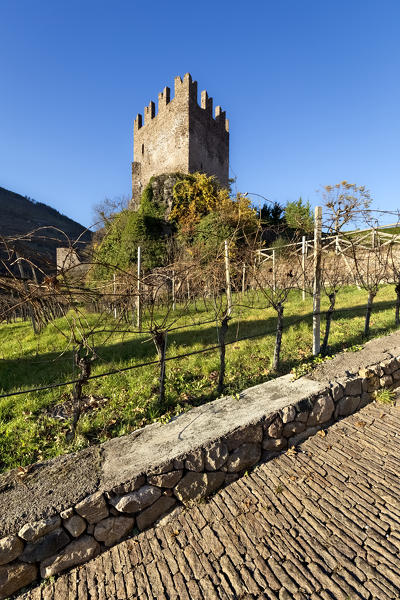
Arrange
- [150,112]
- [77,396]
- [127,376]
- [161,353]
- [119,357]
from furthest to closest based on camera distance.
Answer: [150,112]
[119,357]
[127,376]
[161,353]
[77,396]

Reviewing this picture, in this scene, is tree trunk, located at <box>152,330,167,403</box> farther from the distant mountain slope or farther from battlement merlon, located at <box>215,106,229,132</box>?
the distant mountain slope

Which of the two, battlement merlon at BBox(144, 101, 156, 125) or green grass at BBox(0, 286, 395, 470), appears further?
battlement merlon at BBox(144, 101, 156, 125)

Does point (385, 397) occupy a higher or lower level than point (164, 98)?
lower

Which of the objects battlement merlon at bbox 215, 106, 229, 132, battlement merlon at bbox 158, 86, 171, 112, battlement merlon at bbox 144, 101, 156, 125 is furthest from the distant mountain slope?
battlement merlon at bbox 215, 106, 229, 132

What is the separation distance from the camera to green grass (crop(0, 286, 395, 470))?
2.96 metres

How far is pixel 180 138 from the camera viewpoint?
22359 millimetres

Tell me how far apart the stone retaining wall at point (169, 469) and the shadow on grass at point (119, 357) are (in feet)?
3.04

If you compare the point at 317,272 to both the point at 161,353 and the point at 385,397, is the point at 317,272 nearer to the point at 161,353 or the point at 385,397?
the point at 385,397

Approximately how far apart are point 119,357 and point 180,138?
884 inches

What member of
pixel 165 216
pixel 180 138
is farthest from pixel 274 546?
pixel 180 138

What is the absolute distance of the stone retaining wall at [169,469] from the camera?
1.92 meters

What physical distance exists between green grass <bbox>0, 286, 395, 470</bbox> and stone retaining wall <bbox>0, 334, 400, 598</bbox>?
1.57ft

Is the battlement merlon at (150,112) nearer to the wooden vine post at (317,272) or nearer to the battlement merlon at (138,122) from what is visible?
the battlement merlon at (138,122)

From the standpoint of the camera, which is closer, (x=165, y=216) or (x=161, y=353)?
(x=161, y=353)
